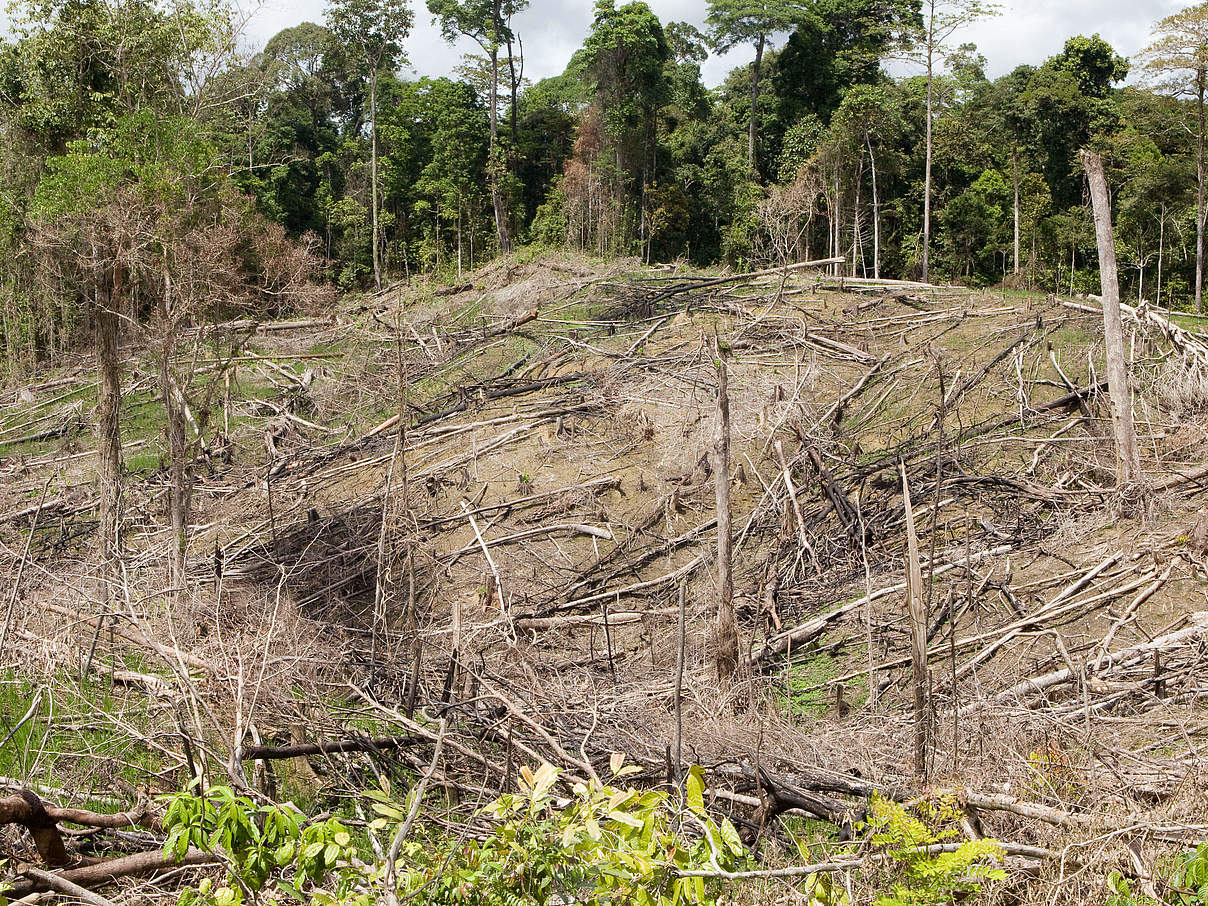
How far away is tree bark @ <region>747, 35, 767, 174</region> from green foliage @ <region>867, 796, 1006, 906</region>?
28345 mm

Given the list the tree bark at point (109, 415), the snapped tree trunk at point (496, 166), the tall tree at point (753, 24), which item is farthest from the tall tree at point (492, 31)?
the tree bark at point (109, 415)

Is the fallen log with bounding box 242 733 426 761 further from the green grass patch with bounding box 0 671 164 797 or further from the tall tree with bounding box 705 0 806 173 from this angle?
the tall tree with bounding box 705 0 806 173

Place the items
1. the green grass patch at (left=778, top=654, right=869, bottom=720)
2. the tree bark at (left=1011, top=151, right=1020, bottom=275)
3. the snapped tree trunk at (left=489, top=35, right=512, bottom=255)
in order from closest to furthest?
the green grass patch at (left=778, top=654, right=869, bottom=720) → the tree bark at (left=1011, top=151, right=1020, bottom=275) → the snapped tree trunk at (left=489, top=35, right=512, bottom=255)

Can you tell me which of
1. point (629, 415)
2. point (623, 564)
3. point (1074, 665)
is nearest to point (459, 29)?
point (629, 415)

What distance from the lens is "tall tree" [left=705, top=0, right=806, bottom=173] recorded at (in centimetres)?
2938

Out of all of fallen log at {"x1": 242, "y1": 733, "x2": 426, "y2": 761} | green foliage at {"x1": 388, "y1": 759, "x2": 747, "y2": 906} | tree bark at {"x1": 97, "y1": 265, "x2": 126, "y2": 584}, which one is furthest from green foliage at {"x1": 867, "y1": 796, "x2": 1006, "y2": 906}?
tree bark at {"x1": 97, "y1": 265, "x2": 126, "y2": 584}

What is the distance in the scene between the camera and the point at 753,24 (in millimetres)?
29906

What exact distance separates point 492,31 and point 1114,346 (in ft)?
83.7

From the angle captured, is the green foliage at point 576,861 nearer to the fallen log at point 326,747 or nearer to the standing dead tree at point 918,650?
the standing dead tree at point 918,650

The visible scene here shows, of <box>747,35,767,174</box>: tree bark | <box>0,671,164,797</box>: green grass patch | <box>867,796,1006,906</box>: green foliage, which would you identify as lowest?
<box>0,671,164,797</box>: green grass patch

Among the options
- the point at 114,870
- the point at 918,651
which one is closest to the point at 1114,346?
the point at 918,651

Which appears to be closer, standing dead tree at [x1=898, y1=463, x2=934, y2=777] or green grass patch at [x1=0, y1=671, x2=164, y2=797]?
standing dead tree at [x1=898, y1=463, x2=934, y2=777]

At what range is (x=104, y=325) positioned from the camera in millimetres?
9328

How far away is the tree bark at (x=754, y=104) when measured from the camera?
29.9 m
